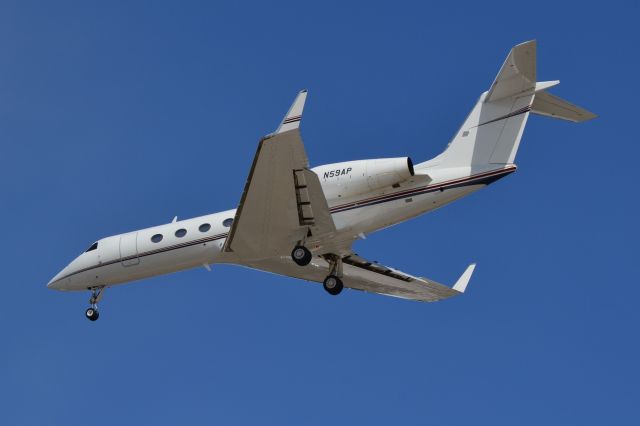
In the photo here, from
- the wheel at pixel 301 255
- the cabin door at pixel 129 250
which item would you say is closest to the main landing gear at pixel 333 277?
the wheel at pixel 301 255

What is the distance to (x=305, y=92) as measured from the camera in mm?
22875

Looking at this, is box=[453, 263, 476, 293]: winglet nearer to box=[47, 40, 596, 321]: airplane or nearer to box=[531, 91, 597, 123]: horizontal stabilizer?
box=[47, 40, 596, 321]: airplane

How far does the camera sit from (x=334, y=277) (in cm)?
2848

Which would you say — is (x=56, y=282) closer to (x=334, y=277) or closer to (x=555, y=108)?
(x=334, y=277)

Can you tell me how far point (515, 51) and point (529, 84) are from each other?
992 millimetres

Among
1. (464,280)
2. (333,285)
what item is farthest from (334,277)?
(464,280)

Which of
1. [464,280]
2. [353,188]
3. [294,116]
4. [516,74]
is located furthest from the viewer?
[464,280]

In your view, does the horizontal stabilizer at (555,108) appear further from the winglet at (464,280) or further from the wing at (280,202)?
the winglet at (464,280)

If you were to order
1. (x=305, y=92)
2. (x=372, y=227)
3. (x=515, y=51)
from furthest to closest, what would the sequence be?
(x=372, y=227)
(x=515, y=51)
(x=305, y=92)

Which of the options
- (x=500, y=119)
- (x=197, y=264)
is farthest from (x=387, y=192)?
(x=197, y=264)

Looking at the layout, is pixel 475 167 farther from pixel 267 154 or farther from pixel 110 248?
pixel 110 248

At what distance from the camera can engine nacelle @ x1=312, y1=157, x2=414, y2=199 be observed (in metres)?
25.6

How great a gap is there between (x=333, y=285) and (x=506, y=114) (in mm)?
6636

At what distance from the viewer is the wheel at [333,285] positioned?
92.9ft
